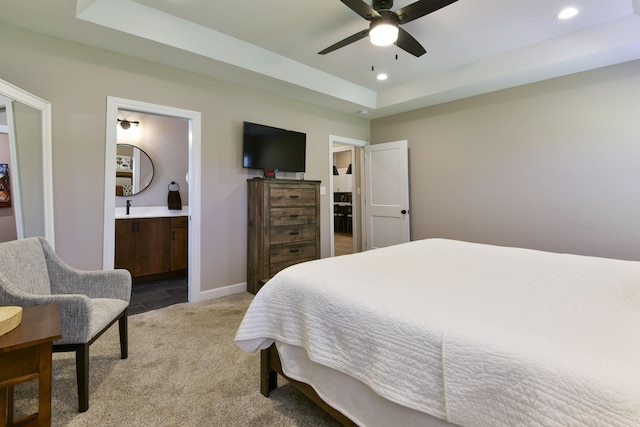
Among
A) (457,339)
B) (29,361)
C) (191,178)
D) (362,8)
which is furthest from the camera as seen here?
(191,178)

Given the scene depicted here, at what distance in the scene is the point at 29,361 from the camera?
3.57ft

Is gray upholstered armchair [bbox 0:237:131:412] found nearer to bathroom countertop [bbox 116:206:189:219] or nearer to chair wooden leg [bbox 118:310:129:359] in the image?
chair wooden leg [bbox 118:310:129:359]

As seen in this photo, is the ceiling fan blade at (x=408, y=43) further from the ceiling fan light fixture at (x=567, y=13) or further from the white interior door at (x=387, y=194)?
the white interior door at (x=387, y=194)

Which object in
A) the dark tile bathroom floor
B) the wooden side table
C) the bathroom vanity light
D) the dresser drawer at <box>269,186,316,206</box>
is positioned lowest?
the dark tile bathroom floor

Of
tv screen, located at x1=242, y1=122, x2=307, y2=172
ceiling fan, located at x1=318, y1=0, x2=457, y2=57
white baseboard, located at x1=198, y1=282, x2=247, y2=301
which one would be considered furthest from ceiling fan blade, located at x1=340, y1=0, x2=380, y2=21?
white baseboard, located at x1=198, y1=282, x2=247, y2=301

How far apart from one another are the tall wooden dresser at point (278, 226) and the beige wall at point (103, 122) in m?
0.20

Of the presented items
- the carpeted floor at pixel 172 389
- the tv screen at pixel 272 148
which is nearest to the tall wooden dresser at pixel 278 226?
the tv screen at pixel 272 148

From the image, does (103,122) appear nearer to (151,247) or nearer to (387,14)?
(151,247)

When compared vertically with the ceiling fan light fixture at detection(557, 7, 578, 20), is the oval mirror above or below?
below

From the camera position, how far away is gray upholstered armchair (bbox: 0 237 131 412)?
1.52 metres

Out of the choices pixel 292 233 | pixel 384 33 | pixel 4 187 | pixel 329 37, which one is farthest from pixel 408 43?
pixel 4 187

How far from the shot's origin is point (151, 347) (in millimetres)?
2215

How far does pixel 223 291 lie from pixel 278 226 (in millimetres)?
966

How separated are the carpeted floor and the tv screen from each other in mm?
1977
